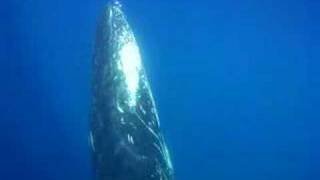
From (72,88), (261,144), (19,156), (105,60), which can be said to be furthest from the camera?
(261,144)

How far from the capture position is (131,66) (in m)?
2.71

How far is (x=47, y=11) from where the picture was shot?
16.8 metres

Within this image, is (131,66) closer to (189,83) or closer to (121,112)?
(121,112)

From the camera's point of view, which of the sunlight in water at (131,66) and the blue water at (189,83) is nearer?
the sunlight in water at (131,66)

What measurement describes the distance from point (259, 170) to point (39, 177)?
9.50 metres

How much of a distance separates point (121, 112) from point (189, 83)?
59.2 ft

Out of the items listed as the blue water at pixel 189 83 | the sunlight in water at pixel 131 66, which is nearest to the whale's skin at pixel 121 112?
the sunlight in water at pixel 131 66

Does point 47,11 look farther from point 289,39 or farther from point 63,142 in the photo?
point 289,39

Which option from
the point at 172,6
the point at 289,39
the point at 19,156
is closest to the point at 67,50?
the point at 172,6

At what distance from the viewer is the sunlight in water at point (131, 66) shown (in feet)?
8.82

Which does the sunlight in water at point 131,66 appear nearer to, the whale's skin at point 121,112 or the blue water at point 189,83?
the whale's skin at point 121,112

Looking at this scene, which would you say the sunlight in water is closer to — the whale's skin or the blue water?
the whale's skin

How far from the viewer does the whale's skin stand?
2672 mm

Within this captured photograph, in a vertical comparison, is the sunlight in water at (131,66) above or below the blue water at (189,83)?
below
